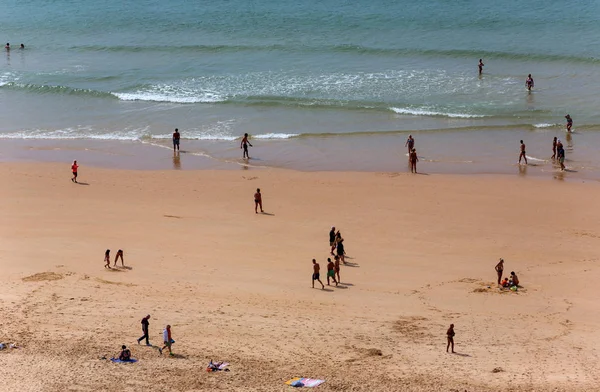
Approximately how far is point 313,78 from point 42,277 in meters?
24.0

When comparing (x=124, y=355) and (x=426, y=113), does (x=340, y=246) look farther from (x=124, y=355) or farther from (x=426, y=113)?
(x=426, y=113)

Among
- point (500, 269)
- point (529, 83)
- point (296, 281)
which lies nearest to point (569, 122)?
point (529, 83)

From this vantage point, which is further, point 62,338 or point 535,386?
point 62,338

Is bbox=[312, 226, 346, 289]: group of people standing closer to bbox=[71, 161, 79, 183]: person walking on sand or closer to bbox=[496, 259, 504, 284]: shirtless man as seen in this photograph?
bbox=[496, 259, 504, 284]: shirtless man

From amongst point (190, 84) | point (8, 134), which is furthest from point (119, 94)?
point (8, 134)

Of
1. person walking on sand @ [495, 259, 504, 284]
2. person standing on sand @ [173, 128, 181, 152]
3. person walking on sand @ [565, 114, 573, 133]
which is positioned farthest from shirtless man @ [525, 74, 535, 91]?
person walking on sand @ [495, 259, 504, 284]

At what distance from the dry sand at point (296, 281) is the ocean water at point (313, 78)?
3969 millimetres

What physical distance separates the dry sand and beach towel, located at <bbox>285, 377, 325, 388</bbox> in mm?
257

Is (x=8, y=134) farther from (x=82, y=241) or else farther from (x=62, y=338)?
(x=62, y=338)

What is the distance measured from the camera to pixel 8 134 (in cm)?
3569

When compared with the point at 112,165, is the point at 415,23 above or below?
above

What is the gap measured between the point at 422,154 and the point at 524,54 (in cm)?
1567

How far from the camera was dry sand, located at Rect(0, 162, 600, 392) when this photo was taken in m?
17.1

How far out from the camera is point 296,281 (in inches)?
843
